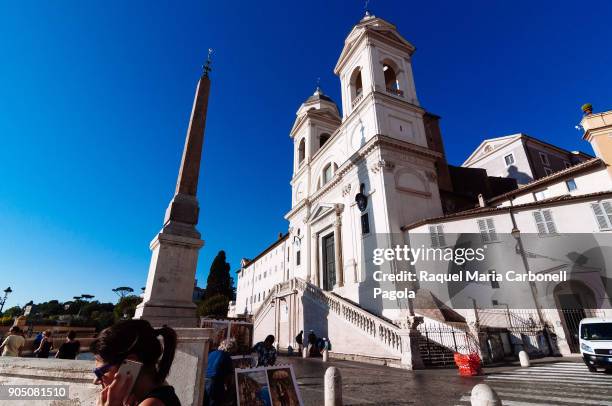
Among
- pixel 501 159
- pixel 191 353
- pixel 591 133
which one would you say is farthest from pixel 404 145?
pixel 191 353

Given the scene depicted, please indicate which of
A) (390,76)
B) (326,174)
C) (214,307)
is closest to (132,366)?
(326,174)

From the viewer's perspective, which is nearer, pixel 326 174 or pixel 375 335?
pixel 375 335

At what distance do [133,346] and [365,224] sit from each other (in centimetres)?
1937

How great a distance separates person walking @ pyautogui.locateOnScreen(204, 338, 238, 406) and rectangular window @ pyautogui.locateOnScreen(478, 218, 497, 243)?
16781 millimetres

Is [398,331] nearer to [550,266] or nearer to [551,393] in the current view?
[551,393]

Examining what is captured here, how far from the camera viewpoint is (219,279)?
174 feet

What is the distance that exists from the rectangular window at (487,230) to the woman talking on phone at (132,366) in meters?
18.4

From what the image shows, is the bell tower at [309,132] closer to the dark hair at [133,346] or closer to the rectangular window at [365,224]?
the rectangular window at [365,224]

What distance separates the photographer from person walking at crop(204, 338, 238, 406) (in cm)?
352

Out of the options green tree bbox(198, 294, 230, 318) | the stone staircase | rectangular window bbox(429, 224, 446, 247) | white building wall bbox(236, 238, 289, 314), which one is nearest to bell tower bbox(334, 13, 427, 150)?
rectangular window bbox(429, 224, 446, 247)

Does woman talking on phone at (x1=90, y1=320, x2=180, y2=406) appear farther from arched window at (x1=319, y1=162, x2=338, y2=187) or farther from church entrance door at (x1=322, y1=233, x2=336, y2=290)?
arched window at (x1=319, y1=162, x2=338, y2=187)

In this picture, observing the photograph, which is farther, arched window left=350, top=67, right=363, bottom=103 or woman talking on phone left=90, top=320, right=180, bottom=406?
arched window left=350, top=67, right=363, bottom=103

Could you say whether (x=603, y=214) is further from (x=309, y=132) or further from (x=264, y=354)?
(x=309, y=132)

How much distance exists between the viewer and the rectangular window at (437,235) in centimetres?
1727
